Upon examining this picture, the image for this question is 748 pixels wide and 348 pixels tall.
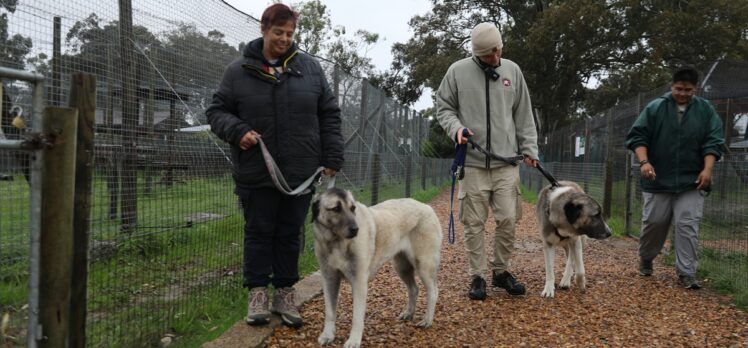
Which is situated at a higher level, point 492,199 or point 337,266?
point 492,199

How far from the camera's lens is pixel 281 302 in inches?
157

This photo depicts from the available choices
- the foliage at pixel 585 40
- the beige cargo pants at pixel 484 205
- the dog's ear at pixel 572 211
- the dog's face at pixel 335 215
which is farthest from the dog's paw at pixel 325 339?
the foliage at pixel 585 40

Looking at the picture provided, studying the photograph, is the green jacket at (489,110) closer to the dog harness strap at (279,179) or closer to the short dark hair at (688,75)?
the dog harness strap at (279,179)

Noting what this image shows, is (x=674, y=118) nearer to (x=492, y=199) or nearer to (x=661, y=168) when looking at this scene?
(x=661, y=168)

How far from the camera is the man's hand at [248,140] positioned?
3.52 meters

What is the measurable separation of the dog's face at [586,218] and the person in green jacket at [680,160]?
36.2 inches

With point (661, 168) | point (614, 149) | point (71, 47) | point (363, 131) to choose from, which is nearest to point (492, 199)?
point (661, 168)

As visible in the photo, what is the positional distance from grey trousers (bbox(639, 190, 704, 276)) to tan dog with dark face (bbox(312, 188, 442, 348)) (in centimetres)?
286

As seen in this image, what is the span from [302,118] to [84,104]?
5.02ft

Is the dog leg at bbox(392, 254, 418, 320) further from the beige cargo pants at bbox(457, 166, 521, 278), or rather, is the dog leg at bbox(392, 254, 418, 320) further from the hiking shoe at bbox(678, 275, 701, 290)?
the hiking shoe at bbox(678, 275, 701, 290)

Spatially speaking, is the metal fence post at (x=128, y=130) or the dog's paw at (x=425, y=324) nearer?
the metal fence post at (x=128, y=130)

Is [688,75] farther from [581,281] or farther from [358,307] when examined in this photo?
[358,307]

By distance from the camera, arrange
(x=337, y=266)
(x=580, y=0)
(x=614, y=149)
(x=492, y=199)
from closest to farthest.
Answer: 1. (x=337, y=266)
2. (x=492, y=199)
3. (x=614, y=149)
4. (x=580, y=0)

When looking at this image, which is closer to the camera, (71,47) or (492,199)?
(71,47)
